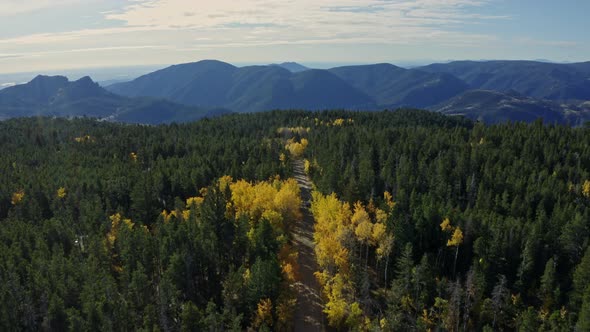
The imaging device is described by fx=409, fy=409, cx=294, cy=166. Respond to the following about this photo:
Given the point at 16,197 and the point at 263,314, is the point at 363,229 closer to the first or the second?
the point at 263,314

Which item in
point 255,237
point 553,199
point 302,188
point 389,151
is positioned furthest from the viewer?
point 389,151

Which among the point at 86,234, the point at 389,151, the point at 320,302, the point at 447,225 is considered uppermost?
the point at 389,151

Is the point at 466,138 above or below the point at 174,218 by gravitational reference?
above

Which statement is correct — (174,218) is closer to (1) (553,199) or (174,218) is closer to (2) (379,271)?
(2) (379,271)

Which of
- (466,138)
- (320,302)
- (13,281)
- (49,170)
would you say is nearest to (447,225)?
(320,302)

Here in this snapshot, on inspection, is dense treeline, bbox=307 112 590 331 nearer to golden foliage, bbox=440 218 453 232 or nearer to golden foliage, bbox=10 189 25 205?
golden foliage, bbox=440 218 453 232

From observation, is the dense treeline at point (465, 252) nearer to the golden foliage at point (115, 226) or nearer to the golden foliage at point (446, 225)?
the golden foliage at point (446, 225)
